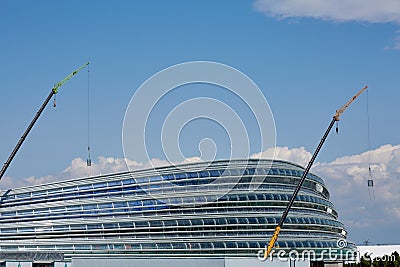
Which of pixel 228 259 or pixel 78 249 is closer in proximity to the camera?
pixel 228 259

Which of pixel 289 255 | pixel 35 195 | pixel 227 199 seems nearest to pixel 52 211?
pixel 35 195

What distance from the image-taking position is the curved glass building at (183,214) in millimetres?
161250

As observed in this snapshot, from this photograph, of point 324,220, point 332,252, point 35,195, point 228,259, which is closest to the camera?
point 228,259

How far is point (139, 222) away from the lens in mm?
169750

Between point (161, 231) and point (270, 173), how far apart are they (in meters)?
25.5

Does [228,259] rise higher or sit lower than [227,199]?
lower

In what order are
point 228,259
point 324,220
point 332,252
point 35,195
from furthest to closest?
point 35,195, point 324,220, point 332,252, point 228,259

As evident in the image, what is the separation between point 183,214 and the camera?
542 feet

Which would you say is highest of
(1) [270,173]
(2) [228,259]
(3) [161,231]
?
(1) [270,173]

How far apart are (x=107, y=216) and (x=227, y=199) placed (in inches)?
1117

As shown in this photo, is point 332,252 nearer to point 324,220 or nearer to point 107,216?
point 324,220

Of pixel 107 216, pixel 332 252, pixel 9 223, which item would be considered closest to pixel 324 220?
pixel 332 252

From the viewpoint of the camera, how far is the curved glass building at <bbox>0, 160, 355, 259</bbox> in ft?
529

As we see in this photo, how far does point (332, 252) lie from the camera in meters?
163
